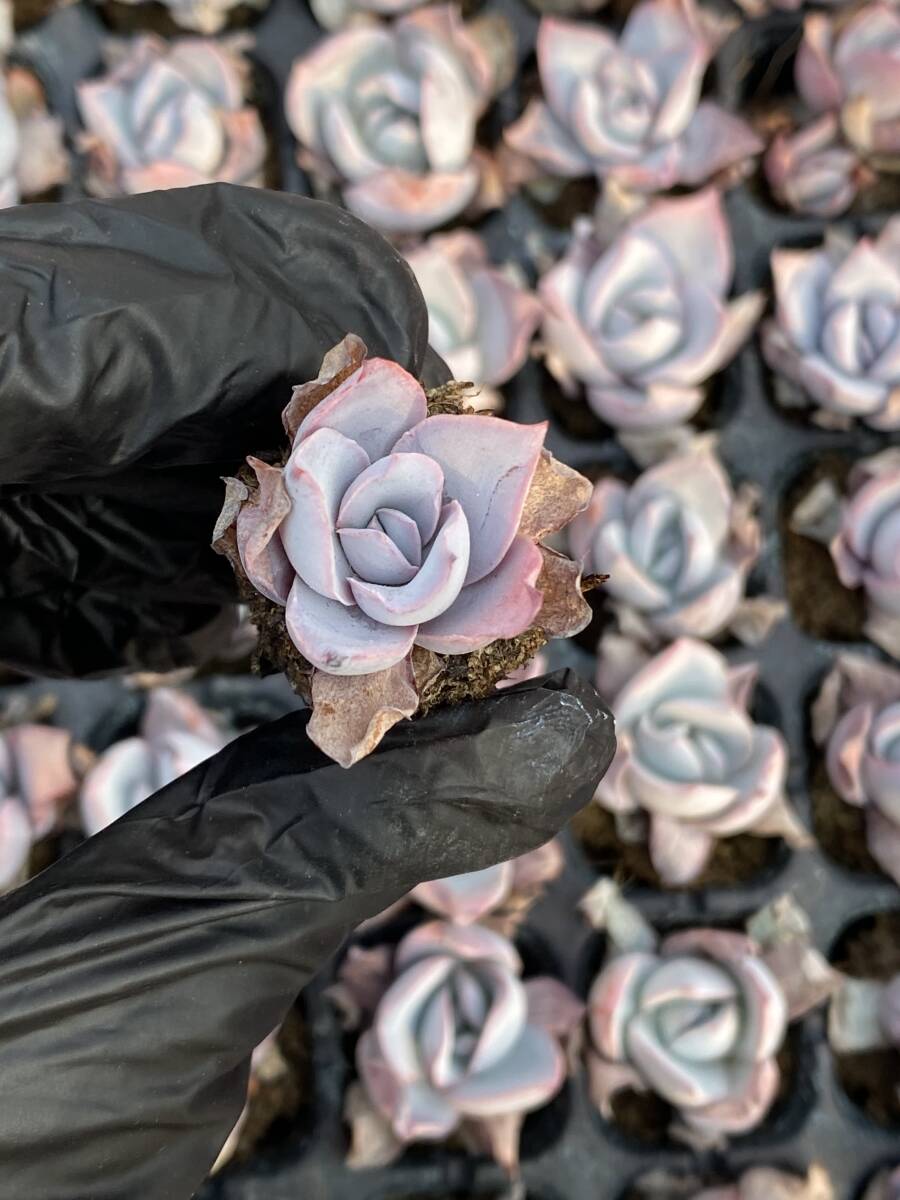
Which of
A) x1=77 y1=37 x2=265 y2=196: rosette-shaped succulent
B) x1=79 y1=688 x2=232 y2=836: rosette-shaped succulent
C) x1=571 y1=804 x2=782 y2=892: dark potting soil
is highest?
x1=77 y1=37 x2=265 y2=196: rosette-shaped succulent

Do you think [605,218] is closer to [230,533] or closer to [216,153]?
[216,153]

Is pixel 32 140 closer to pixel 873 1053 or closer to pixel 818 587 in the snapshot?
pixel 818 587

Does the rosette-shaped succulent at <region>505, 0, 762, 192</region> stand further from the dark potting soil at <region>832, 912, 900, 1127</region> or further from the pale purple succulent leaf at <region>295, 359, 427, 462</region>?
the dark potting soil at <region>832, 912, 900, 1127</region>

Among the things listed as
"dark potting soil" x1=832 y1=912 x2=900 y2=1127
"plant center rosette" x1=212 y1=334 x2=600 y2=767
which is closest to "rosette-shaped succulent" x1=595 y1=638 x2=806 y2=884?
"dark potting soil" x1=832 y1=912 x2=900 y2=1127

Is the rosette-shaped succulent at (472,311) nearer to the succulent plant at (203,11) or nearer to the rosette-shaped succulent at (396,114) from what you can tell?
the rosette-shaped succulent at (396,114)

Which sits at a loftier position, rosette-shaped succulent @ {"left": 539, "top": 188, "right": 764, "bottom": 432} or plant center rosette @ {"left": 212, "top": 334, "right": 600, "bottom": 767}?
Answer: plant center rosette @ {"left": 212, "top": 334, "right": 600, "bottom": 767}

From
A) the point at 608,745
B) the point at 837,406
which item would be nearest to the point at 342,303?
the point at 608,745

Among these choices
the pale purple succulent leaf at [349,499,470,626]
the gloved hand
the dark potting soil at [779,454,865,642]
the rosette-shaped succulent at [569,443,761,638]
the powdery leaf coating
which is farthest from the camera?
the dark potting soil at [779,454,865,642]
